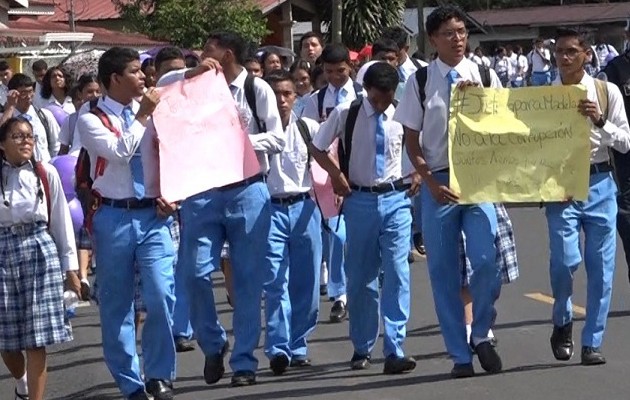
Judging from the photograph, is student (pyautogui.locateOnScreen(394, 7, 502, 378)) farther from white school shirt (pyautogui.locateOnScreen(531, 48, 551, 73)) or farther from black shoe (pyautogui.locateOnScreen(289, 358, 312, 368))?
white school shirt (pyautogui.locateOnScreen(531, 48, 551, 73))

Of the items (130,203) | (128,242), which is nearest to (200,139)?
(130,203)

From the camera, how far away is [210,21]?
31250mm

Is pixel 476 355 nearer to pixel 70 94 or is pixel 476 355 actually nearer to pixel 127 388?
pixel 127 388

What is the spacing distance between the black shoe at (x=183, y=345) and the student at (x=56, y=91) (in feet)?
16.2

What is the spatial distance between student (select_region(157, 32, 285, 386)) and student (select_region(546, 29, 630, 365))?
1656 mm

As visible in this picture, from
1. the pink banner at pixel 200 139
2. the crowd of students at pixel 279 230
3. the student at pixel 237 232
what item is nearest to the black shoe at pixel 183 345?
the crowd of students at pixel 279 230

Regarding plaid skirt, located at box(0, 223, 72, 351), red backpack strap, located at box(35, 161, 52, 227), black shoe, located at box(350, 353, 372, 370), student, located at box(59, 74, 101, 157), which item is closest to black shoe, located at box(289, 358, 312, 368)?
black shoe, located at box(350, 353, 372, 370)

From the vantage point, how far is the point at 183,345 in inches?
416

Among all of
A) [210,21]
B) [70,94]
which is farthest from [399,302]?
[210,21]

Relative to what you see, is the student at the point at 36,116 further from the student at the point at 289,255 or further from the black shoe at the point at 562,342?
the black shoe at the point at 562,342

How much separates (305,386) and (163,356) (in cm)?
94

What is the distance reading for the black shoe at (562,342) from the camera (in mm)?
8922

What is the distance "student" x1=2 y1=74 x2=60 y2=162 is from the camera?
12.5m

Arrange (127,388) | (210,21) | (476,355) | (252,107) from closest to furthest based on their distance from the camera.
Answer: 1. (127,388)
2. (252,107)
3. (476,355)
4. (210,21)
